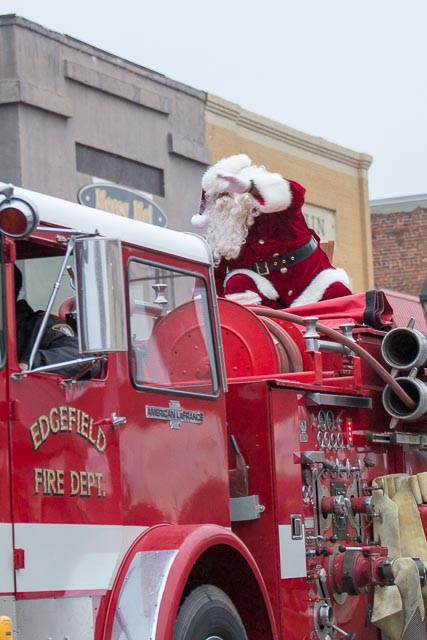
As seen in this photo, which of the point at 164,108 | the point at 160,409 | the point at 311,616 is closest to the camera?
the point at 160,409

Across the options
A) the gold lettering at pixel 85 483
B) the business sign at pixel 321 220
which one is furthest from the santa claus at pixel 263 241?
the business sign at pixel 321 220

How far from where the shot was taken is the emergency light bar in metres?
4.62

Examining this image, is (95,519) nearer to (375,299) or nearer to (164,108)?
(375,299)

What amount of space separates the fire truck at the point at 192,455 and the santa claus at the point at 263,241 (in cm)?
→ 40

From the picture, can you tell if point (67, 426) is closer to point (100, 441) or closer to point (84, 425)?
point (84, 425)

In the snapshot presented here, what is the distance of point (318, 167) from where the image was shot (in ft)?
77.7

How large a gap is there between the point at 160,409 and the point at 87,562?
800 millimetres

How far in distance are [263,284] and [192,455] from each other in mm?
2565

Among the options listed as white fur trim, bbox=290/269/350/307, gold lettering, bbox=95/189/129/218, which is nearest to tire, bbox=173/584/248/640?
white fur trim, bbox=290/269/350/307

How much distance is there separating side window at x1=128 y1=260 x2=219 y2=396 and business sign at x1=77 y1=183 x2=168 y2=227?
451 inches

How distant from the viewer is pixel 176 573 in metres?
5.18

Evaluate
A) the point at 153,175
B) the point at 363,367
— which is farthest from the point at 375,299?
the point at 153,175

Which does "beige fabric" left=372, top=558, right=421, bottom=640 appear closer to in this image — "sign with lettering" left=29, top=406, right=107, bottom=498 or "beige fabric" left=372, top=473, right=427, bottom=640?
"beige fabric" left=372, top=473, right=427, bottom=640

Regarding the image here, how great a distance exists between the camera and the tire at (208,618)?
5.34m
